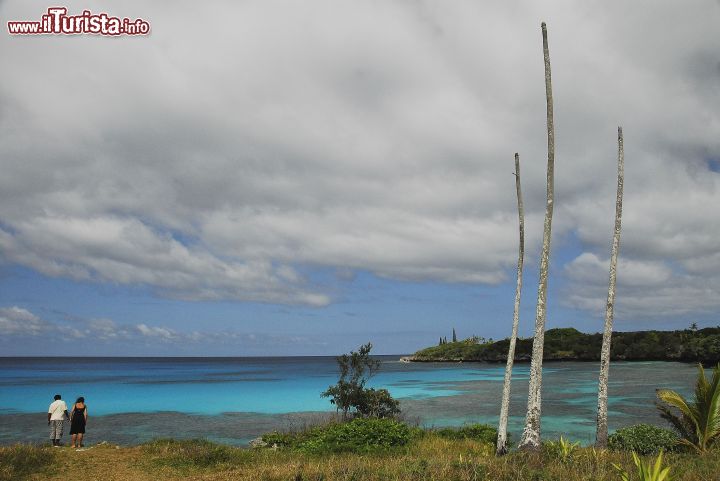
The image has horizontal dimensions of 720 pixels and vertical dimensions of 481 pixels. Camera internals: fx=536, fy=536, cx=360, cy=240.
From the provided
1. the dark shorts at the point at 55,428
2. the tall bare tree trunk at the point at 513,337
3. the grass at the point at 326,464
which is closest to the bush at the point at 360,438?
the grass at the point at 326,464

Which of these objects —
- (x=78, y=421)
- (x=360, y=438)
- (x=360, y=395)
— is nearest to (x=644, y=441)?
(x=360, y=438)

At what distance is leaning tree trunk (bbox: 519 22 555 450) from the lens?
17.0 metres

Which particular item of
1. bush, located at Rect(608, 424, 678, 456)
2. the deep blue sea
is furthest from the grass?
the deep blue sea

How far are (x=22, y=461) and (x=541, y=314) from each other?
18360 millimetres

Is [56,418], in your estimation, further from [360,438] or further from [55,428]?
[360,438]

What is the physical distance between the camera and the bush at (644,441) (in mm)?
19594

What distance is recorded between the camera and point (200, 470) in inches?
746

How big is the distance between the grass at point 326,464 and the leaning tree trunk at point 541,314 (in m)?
0.85

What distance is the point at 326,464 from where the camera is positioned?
17.1 meters

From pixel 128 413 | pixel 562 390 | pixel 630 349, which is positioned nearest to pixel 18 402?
pixel 128 413

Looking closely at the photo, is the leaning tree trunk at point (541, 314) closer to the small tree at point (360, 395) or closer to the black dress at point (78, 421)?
the small tree at point (360, 395)

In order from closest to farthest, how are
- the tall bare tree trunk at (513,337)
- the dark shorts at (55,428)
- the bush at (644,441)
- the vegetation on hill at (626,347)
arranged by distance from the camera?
the bush at (644,441) < the tall bare tree trunk at (513,337) < the dark shorts at (55,428) < the vegetation on hill at (626,347)

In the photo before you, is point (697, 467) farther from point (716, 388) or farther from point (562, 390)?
point (562, 390)

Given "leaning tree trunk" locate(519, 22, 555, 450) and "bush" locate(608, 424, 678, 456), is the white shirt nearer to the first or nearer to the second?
"leaning tree trunk" locate(519, 22, 555, 450)
